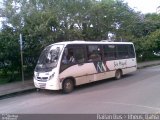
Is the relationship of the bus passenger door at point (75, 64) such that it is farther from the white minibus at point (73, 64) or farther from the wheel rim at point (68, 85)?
the wheel rim at point (68, 85)

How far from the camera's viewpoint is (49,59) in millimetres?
11688

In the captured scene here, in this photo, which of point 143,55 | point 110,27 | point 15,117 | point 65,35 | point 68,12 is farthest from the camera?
point 143,55

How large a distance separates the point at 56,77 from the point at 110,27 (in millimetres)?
13645

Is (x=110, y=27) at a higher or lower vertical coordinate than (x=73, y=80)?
higher

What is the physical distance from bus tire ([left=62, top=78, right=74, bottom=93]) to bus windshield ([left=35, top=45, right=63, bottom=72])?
98 cm

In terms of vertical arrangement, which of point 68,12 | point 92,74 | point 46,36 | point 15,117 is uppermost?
point 68,12

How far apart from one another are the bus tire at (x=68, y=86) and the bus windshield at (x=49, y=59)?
0.98m

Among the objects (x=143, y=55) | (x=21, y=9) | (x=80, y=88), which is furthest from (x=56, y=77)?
(x=143, y=55)

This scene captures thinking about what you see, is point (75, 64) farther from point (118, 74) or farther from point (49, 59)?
point (118, 74)

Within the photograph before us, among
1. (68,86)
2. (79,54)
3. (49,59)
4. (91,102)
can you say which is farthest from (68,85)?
(91,102)

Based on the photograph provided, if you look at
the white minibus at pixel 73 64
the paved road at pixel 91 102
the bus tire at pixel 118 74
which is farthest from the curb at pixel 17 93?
the bus tire at pixel 118 74

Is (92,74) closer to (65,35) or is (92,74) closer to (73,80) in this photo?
(73,80)

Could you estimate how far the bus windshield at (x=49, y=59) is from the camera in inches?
444

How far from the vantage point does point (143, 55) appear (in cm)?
3053
